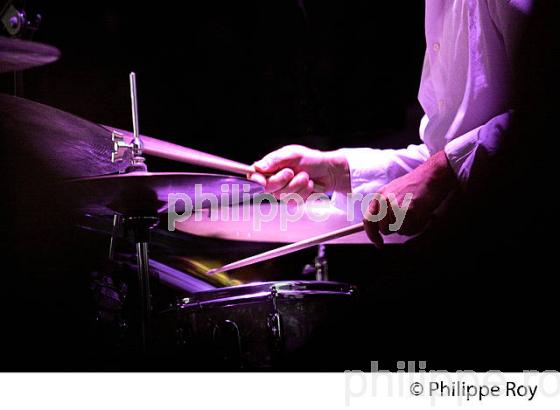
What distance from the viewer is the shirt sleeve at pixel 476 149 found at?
2.86ft

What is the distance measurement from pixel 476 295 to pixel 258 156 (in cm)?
121

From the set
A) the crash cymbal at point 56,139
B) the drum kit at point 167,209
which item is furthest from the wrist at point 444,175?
the crash cymbal at point 56,139

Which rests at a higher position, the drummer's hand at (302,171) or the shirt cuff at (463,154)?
the drummer's hand at (302,171)

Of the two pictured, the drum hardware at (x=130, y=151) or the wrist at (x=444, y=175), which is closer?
the wrist at (x=444, y=175)

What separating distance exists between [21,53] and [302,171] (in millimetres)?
586

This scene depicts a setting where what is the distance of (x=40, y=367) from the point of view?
140 cm

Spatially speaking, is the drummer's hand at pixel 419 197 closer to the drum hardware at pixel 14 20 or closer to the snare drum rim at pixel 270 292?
the snare drum rim at pixel 270 292

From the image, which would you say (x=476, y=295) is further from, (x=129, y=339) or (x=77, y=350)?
(x=77, y=350)

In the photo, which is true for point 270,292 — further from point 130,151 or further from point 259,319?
point 130,151

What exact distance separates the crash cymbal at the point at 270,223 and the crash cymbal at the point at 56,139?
1.06 feet

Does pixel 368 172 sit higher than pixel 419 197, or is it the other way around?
pixel 368 172

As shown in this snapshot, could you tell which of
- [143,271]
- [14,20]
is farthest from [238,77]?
[143,271]

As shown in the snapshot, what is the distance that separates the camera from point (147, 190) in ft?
3.47
